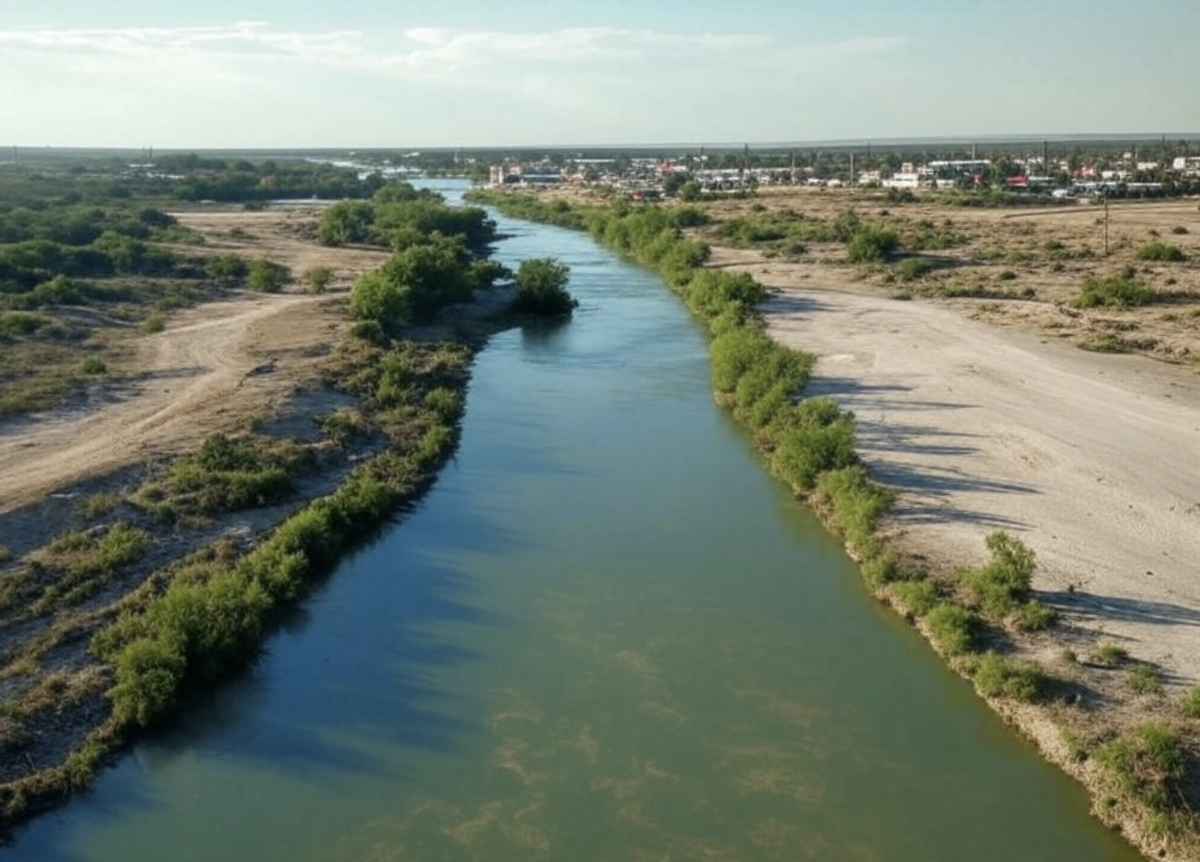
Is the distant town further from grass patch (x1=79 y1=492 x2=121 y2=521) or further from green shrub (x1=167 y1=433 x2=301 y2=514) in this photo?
grass patch (x1=79 y1=492 x2=121 y2=521)

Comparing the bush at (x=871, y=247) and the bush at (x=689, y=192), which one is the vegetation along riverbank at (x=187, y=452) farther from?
the bush at (x=689, y=192)

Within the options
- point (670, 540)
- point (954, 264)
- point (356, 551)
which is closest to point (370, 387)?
point (356, 551)

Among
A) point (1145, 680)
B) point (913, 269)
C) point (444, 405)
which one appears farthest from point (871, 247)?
point (1145, 680)

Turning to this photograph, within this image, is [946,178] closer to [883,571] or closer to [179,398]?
[179,398]

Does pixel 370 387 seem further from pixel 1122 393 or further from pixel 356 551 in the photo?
pixel 1122 393

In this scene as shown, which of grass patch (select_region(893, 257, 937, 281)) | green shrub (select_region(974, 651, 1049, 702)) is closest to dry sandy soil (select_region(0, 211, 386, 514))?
green shrub (select_region(974, 651, 1049, 702))

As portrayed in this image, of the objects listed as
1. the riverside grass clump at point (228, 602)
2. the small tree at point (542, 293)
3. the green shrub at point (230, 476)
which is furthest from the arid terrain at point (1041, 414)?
the green shrub at point (230, 476)
